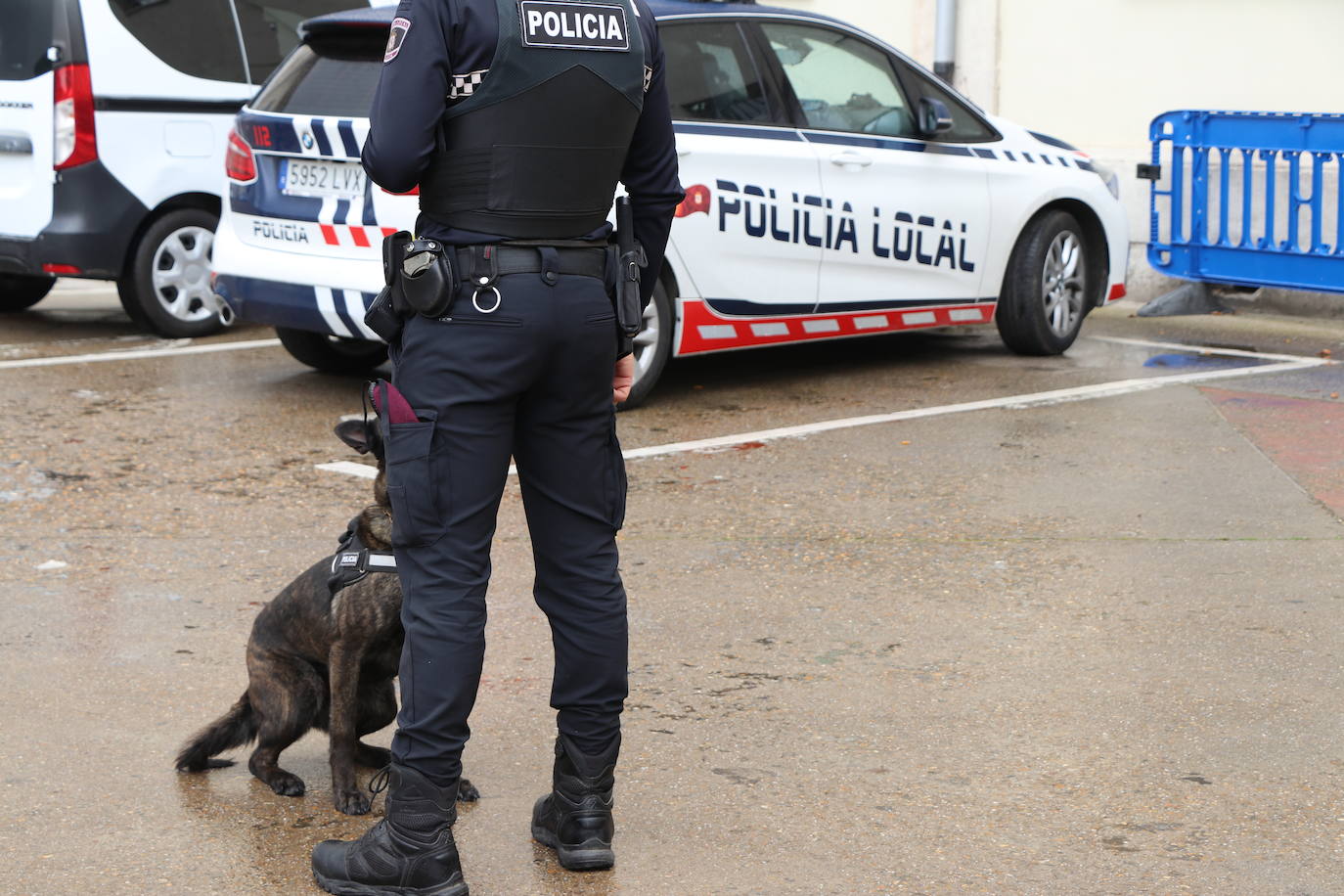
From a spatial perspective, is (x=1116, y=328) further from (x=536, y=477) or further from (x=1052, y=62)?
(x=536, y=477)

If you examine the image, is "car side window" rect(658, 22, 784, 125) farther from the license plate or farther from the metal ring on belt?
the metal ring on belt

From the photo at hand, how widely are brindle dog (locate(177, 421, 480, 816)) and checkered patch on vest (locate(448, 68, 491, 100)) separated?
2.57ft

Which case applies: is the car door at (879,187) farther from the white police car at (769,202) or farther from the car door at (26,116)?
the car door at (26,116)

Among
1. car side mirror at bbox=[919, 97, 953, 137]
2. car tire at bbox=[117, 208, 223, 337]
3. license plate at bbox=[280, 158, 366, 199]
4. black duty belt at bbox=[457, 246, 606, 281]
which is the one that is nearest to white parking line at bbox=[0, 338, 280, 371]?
car tire at bbox=[117, 208, 223, 337]

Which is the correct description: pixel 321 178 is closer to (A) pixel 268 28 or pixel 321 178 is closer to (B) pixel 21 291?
(A) pixel 268 28

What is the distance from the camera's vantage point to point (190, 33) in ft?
32.1

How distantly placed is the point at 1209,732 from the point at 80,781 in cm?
251

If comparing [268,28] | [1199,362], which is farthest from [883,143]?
[268,28]

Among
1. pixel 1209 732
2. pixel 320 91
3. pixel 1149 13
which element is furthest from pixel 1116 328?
pixel 1209 732

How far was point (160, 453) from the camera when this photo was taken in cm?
703

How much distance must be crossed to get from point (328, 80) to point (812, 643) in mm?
3880

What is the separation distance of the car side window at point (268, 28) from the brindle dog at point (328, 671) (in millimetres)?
6680

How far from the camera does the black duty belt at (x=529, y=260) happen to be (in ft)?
10.6

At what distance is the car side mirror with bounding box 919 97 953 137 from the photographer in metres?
8.52
